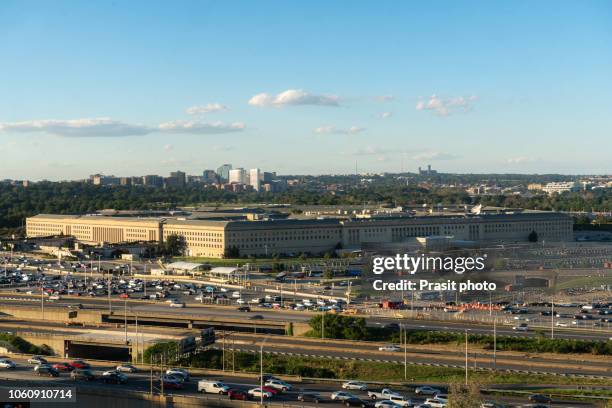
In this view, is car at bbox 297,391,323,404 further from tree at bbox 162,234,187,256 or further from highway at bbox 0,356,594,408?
tree at bbox 162,234,187,256

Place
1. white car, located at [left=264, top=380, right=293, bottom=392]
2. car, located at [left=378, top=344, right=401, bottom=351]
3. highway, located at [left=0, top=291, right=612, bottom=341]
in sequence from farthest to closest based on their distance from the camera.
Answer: highway, located at [left=0, top=291, right=612, bottom=341] < car, located at [left=378, top=344, right=401, bottom=351] < white car, located at [left=264, top=380, right=293, bottom=392]

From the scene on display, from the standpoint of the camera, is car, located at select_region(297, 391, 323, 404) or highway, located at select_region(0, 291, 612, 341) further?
highway, located at select_region(0, 291, 612, 341)

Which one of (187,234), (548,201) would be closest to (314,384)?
(187,234)

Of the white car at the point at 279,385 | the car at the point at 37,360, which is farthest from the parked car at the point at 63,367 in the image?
the white car at the point at 279,385

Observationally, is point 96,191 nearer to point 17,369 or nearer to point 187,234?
point 187,234

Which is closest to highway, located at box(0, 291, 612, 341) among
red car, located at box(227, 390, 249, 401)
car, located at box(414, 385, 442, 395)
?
car, located at box(414, 385, 442, 395)

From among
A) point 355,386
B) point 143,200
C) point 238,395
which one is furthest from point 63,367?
point 143,200
